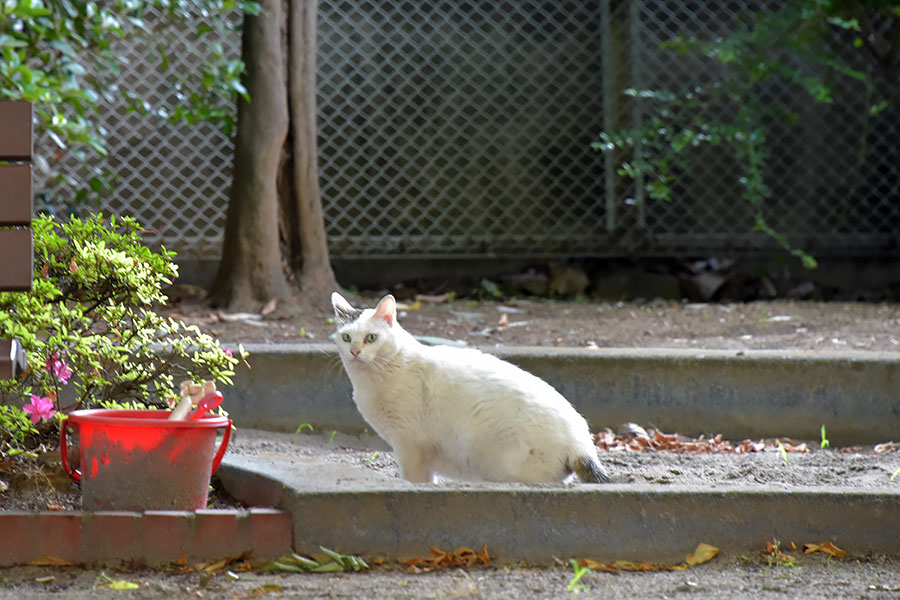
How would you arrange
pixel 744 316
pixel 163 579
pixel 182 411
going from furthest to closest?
1. pixel 744 316
2. pixel 182 411
3. pixel 163 579

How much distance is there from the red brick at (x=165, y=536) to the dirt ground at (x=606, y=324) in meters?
2.16

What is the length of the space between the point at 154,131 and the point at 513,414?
5.00 metres

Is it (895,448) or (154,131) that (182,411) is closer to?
(895,448)

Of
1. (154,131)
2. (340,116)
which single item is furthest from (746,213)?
(154,131)

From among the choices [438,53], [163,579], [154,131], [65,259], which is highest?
[438,53]

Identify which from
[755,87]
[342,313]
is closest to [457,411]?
[342,313]

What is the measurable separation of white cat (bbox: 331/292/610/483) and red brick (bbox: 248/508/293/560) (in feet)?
2.10

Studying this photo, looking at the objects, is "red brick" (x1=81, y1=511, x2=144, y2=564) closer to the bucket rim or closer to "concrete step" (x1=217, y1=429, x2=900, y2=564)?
the bucket rim

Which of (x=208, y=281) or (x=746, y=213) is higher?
(x=746, y=213)

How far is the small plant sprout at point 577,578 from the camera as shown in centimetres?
238

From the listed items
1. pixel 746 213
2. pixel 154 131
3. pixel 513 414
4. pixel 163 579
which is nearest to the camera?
Result: pixel 163 579

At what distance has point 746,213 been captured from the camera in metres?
7.79

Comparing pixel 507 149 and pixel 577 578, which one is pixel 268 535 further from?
pixel 507 149

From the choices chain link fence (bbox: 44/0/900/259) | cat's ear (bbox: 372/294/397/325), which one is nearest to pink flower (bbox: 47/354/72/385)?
cat's ear (bbox: 372/294/397/325)
